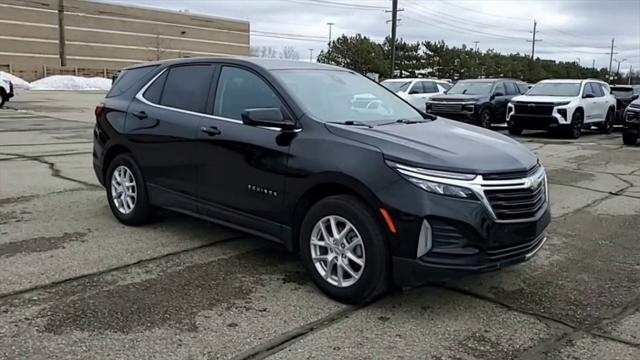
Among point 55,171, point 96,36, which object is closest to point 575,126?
point 55,171

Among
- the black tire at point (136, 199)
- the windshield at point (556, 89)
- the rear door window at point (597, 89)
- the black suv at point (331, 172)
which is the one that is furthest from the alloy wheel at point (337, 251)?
the rear door window at point (597, 89)

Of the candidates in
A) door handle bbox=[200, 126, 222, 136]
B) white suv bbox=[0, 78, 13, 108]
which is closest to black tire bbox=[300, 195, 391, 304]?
door handle bbox=[200, 126, 222, 136]

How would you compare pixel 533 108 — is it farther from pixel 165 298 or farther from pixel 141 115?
Result: pixel 165 298

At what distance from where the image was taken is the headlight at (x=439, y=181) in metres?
3.78

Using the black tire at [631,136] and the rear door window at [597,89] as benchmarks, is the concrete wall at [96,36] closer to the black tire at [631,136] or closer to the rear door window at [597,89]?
the rear door window at [597,89]

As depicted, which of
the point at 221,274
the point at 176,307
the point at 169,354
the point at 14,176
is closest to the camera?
the point at 169,354

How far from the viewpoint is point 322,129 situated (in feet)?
14.2

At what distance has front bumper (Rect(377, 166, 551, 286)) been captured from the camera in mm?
3756

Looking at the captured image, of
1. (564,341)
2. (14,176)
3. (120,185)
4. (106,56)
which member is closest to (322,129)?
(564,341)

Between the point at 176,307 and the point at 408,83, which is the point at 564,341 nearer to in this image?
the point at 176,307

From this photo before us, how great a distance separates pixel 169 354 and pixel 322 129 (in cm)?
188

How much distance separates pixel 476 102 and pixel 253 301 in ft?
52.6

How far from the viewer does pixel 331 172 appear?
13.5 ft

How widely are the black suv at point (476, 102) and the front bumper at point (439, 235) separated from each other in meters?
15.6
